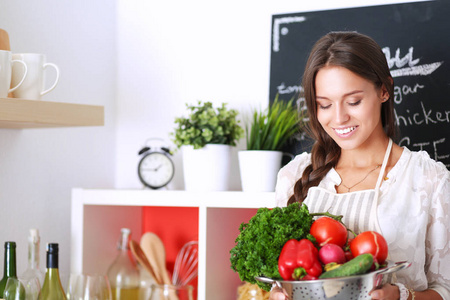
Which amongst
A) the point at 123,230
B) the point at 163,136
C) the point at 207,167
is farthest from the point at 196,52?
the point at 123,230

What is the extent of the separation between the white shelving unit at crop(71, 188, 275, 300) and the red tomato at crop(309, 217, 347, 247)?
53 cm

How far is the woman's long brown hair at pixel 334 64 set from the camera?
1465 millimetres

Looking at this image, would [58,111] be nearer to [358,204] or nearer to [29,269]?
[29,269]

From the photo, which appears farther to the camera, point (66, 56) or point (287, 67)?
point (66, 56)

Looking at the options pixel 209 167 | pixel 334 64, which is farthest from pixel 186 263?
pixel 334 64

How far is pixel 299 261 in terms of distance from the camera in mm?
1204

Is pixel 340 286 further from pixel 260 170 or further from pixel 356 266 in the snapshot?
pixel 260 170

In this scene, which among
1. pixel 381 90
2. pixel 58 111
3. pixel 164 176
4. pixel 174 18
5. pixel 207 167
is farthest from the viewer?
pixel 174 18

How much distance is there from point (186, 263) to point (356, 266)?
1.19 m

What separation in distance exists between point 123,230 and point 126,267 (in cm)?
12

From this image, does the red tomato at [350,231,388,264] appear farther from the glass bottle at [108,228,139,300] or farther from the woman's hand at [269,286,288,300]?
the glass bottle at [108,228,139,300]

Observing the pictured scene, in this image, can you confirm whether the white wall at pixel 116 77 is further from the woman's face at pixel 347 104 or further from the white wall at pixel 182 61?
the woman's face at pixel 347 104

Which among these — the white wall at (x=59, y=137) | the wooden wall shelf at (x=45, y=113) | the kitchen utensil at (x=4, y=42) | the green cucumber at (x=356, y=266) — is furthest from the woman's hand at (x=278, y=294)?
the white wall at (x=59, y=137)

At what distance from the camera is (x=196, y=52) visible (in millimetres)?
2246
